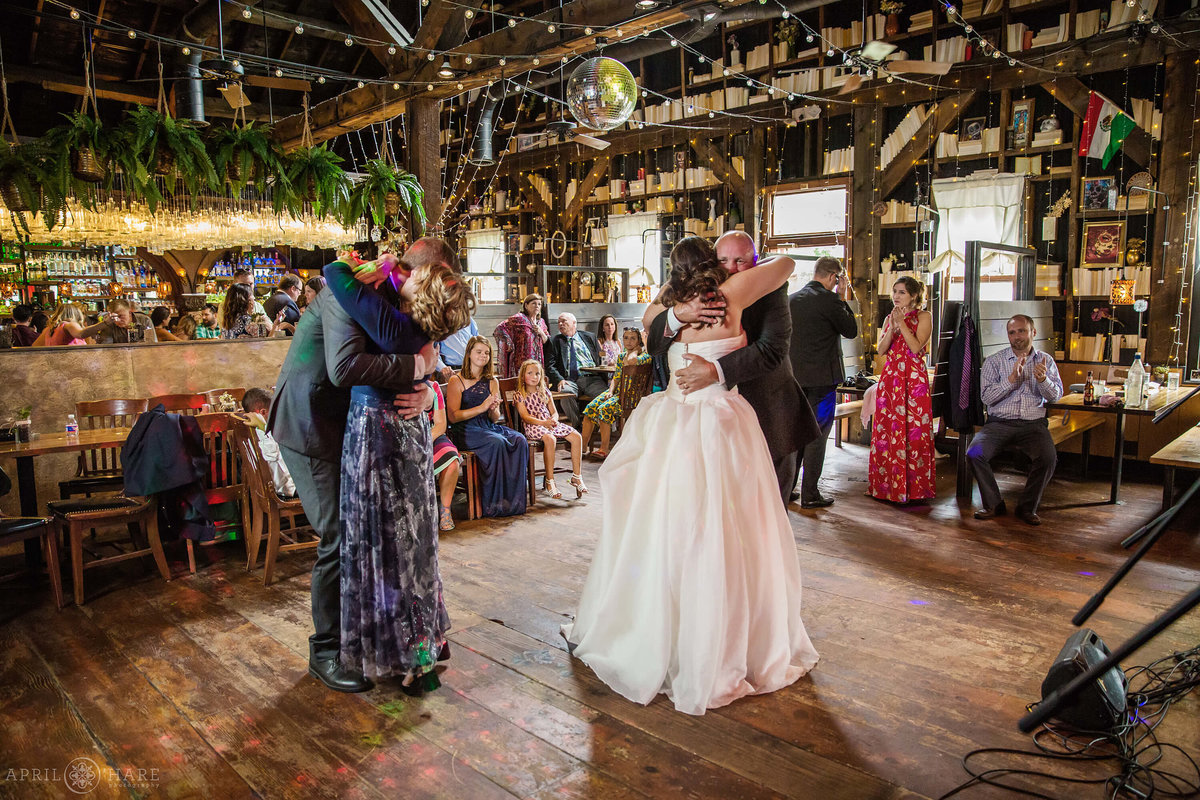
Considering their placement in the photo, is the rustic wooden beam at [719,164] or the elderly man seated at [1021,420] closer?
the elderly man seated at [1021,420]

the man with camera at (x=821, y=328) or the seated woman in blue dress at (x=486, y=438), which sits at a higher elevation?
the man with camera at (x=821, y=328)

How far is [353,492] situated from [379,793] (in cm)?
91

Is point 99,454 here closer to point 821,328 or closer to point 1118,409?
point 821,328

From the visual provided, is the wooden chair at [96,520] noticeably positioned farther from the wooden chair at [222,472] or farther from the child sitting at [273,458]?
the child sitting at [273,458]

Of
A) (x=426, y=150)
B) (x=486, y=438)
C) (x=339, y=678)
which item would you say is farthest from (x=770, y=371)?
(x=426, y=150)

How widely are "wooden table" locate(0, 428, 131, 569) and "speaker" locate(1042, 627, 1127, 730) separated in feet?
14.4

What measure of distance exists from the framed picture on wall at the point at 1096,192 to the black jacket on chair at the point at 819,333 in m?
4.00

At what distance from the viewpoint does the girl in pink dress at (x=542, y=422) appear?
18.0ft

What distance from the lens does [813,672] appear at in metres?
2.79

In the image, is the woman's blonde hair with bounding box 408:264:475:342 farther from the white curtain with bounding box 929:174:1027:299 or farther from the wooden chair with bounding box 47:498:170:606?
the white curtain with bounding box 929:174:1027:299

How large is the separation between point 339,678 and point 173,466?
70.3 inches

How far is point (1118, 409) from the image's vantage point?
189 inches

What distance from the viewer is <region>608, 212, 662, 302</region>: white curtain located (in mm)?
10695

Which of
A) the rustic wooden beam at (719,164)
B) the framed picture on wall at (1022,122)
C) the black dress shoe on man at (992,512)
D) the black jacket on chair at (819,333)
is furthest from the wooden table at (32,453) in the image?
the framed picture on wall at (1022,122)
